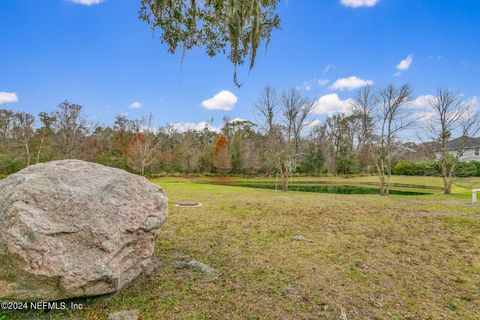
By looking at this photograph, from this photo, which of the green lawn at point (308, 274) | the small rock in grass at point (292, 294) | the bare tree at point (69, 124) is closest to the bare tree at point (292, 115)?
the green lawn at point (308, 274)

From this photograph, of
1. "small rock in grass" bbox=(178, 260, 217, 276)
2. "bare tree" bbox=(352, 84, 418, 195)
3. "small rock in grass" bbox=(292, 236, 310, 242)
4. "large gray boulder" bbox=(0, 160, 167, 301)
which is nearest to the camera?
"large gray boulder" bbox=(0, 160, 167, 301)

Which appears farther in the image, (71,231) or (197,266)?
(197,266)

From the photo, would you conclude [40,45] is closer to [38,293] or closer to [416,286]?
[38,293]

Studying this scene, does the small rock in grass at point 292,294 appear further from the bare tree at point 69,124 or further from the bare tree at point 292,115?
the bare tree at point 69,124

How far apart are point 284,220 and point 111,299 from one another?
5328 millimetres

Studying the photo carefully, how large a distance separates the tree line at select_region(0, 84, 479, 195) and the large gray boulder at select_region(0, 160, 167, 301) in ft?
53.7

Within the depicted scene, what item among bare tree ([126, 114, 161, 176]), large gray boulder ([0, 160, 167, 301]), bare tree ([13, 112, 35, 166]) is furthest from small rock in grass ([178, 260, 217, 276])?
bare tree ([13, 112, 35, 166])

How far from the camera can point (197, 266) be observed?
3791 mm

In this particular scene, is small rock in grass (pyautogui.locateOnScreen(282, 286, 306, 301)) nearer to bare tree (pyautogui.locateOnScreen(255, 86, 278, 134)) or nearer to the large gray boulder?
the large gray boulder

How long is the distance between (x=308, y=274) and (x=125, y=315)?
2.47m

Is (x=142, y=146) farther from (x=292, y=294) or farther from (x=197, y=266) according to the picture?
(x=292, y=294)

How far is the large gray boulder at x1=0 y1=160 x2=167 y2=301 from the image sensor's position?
2330 mm

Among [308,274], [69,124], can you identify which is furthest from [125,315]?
[69,124]

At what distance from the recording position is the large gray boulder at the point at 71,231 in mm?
2330
